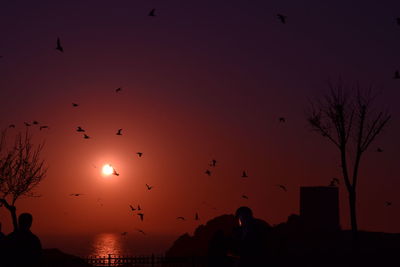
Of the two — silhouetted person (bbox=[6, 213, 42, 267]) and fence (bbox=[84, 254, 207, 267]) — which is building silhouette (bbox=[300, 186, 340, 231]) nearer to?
fence (bbox=[84, 254, 207, 267])

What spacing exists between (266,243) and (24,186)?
2946 centimetres

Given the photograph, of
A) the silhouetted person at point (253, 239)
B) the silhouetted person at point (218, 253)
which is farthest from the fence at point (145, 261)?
the silhouetted person at point (253, 239)

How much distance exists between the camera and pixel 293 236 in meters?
61.9

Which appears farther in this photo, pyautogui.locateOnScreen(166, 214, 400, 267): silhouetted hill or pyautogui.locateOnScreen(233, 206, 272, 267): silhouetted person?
pyautogui.locateOnScreen(166, 214, 400, 267): silhouetted hill

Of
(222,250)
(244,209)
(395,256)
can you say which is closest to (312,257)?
(395,256)

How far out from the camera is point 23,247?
9398 mm

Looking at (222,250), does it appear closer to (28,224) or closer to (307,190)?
(28,224)

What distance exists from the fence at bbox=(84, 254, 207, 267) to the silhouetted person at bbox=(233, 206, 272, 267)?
22.1m

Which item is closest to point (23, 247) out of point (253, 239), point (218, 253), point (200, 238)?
point (253, 239)

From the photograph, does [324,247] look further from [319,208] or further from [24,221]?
[24,221]

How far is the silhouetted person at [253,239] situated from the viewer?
9.33 m

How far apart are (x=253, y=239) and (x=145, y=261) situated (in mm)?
24659

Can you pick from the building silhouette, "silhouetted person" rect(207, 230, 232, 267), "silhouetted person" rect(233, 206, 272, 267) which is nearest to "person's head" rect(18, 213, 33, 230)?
"silhouetted person" rect(233, 206, 272, 267)

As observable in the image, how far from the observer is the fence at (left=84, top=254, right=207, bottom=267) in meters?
31.5
